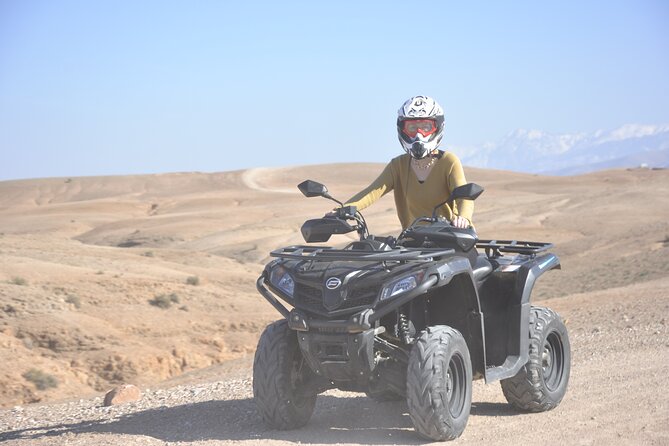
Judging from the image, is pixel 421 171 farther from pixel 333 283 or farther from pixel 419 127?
pixel 333 283

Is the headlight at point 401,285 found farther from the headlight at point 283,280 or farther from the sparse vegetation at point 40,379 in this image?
the sparse vegetation at point 40,379

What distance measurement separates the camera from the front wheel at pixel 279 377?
662cm

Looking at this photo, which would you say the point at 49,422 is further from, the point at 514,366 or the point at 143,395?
the point at 514,366

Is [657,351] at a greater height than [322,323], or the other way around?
[322,323]

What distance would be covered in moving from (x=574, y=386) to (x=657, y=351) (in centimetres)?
169

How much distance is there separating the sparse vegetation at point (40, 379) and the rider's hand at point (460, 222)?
31.9 ft

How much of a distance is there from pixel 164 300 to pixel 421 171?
14339 millimetres

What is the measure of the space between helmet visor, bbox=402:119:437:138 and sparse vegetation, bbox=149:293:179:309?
14.3 meters

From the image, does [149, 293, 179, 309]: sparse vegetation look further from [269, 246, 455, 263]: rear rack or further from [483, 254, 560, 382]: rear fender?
[269, 246, 455, 263]: rear rack

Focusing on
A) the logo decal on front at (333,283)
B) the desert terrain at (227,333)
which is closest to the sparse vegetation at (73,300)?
the desert terrain at (227,333)

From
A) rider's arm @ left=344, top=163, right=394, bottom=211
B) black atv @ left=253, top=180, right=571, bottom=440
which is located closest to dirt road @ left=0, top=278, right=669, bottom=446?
black atv @ left=253, top=180, right=571, bottom=440

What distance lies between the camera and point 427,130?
7207mm

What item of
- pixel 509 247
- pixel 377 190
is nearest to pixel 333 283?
pixel 377 190

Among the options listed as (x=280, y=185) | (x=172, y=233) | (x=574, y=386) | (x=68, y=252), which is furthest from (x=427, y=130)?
(x=280, y=185)
